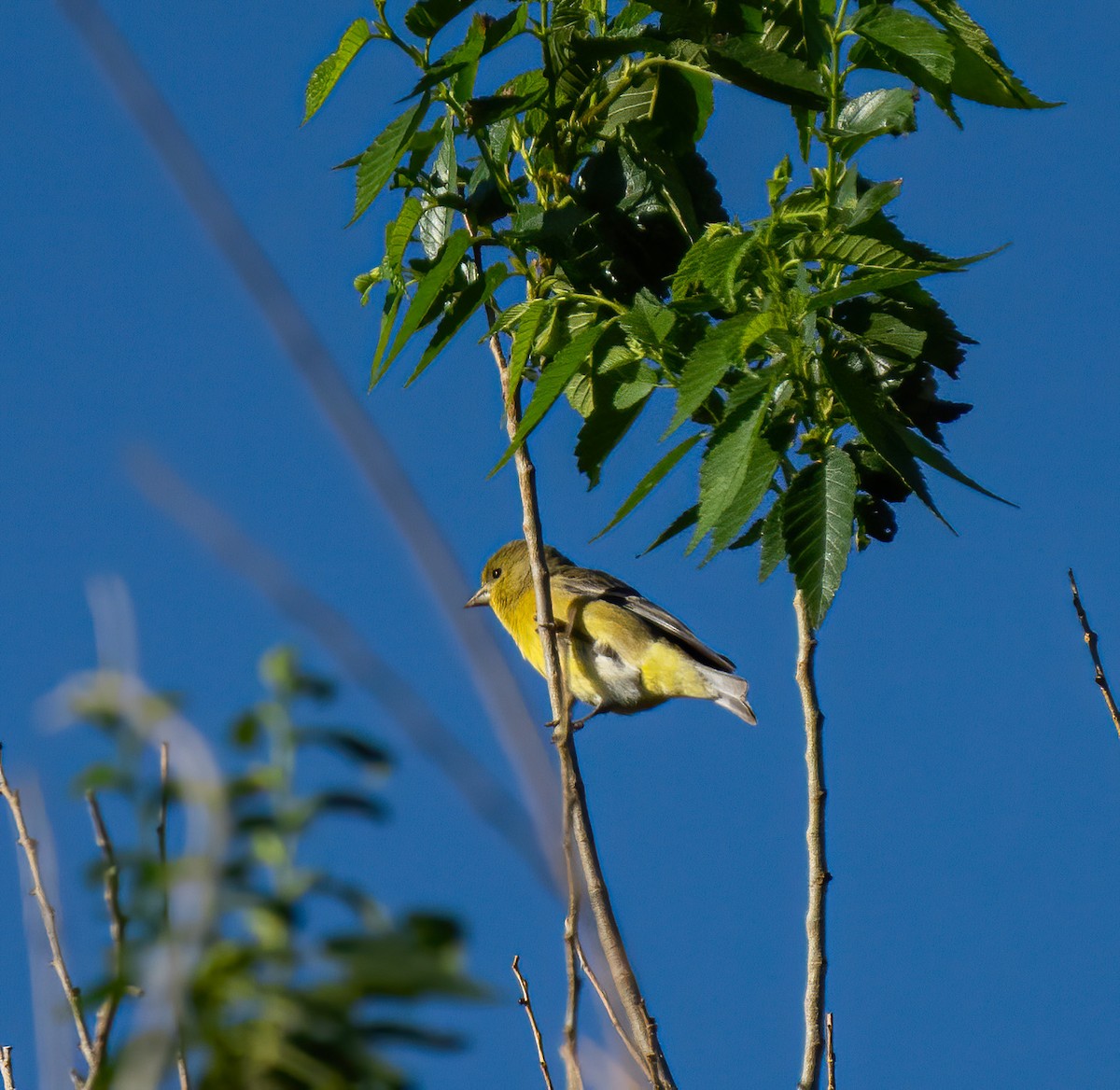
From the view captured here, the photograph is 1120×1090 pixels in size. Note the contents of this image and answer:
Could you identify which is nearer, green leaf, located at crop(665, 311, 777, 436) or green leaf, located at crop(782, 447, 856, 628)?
green leaf, located at crop(665, 311, 777, 436)

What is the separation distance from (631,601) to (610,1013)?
234 inches

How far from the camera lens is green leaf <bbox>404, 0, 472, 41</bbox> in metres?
3.54

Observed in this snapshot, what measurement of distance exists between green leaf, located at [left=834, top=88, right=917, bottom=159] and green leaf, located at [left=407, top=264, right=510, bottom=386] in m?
0.99

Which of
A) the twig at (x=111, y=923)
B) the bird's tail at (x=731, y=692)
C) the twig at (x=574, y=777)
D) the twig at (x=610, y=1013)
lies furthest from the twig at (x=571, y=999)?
the bird's tail at (x=731, y=692)

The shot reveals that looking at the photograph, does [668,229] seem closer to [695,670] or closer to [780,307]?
[780,307]

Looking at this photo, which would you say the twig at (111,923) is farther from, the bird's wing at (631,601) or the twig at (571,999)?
the bird's wing at (631,601)

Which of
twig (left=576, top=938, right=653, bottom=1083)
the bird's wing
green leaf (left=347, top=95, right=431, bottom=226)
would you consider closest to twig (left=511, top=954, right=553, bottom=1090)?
twig (left=576, top=938, right=653, bottom=1083)

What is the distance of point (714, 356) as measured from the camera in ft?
10.9

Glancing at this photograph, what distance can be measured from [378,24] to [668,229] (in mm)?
979

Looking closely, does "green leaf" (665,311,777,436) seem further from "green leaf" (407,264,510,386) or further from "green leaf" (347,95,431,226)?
"green leaf" (347,95,431,226)

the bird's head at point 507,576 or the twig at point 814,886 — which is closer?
the twig at point 814,886

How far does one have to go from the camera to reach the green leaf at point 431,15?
139 inches

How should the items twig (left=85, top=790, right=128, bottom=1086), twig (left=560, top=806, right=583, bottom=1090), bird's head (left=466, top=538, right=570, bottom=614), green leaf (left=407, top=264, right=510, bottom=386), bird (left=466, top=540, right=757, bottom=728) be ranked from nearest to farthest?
twig (left=85, top=790, right=128, bottom=1086), twig (left=560, top=806, right=583, bottom=1090), green leaf (left=407, top=264, right=510, bottom=386), bird (left=466, top=540, right=757, bottom=728), bird's head (left=466, top=538, right=570, bottom=614)

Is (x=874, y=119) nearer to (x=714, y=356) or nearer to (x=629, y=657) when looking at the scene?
(x=714, y=356)
